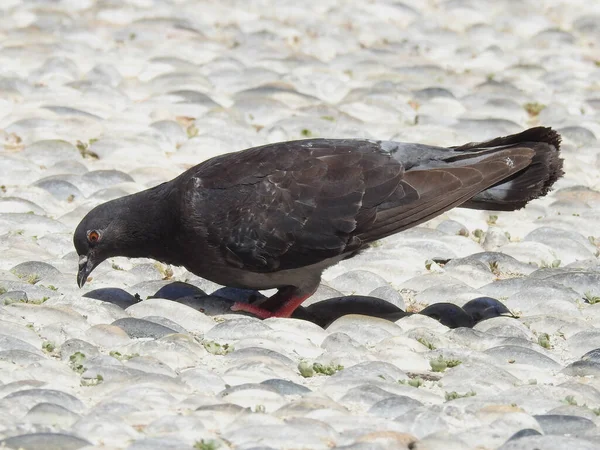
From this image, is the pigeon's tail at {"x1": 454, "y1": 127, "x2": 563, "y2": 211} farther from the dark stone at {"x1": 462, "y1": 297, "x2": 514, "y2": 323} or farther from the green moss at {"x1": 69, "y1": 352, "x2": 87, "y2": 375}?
the green moss at {"x1": 69, "y1": 352, "x2": 87, "y2": 375}

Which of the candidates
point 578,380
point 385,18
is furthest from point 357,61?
point 578,380

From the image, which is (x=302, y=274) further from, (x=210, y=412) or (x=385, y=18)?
(x=385, y=18)

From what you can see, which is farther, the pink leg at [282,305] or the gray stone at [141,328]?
the pink leg at [282,305]

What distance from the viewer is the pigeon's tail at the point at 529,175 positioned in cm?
737

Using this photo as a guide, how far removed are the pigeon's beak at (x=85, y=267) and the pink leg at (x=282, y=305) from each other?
978mm

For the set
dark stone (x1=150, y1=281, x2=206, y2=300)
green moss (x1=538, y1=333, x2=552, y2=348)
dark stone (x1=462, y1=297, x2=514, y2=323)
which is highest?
green moss (x1=538, y1=333, x2=552, y2=348)

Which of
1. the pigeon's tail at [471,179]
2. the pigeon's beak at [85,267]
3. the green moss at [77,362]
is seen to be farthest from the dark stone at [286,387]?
the pigeon's beak at [85,267]

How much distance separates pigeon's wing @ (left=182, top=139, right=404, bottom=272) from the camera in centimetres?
709

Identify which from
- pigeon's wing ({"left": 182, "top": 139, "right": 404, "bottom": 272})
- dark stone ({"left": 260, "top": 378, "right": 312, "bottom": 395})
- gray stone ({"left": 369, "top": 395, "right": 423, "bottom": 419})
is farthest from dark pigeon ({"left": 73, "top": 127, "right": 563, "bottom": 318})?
gray stone ({"left": 369, "top": 395, "right": 423, "bottom": 419})

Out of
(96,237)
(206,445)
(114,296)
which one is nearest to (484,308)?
(114,296)

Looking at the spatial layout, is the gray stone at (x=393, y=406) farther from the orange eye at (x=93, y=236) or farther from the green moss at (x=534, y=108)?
the green moss at (x=534, y=108)

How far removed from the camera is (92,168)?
31.6 feet

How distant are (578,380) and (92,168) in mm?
5046

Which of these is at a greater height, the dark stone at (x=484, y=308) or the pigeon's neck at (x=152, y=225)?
the pigeon's neck at (x=152, y=225)
